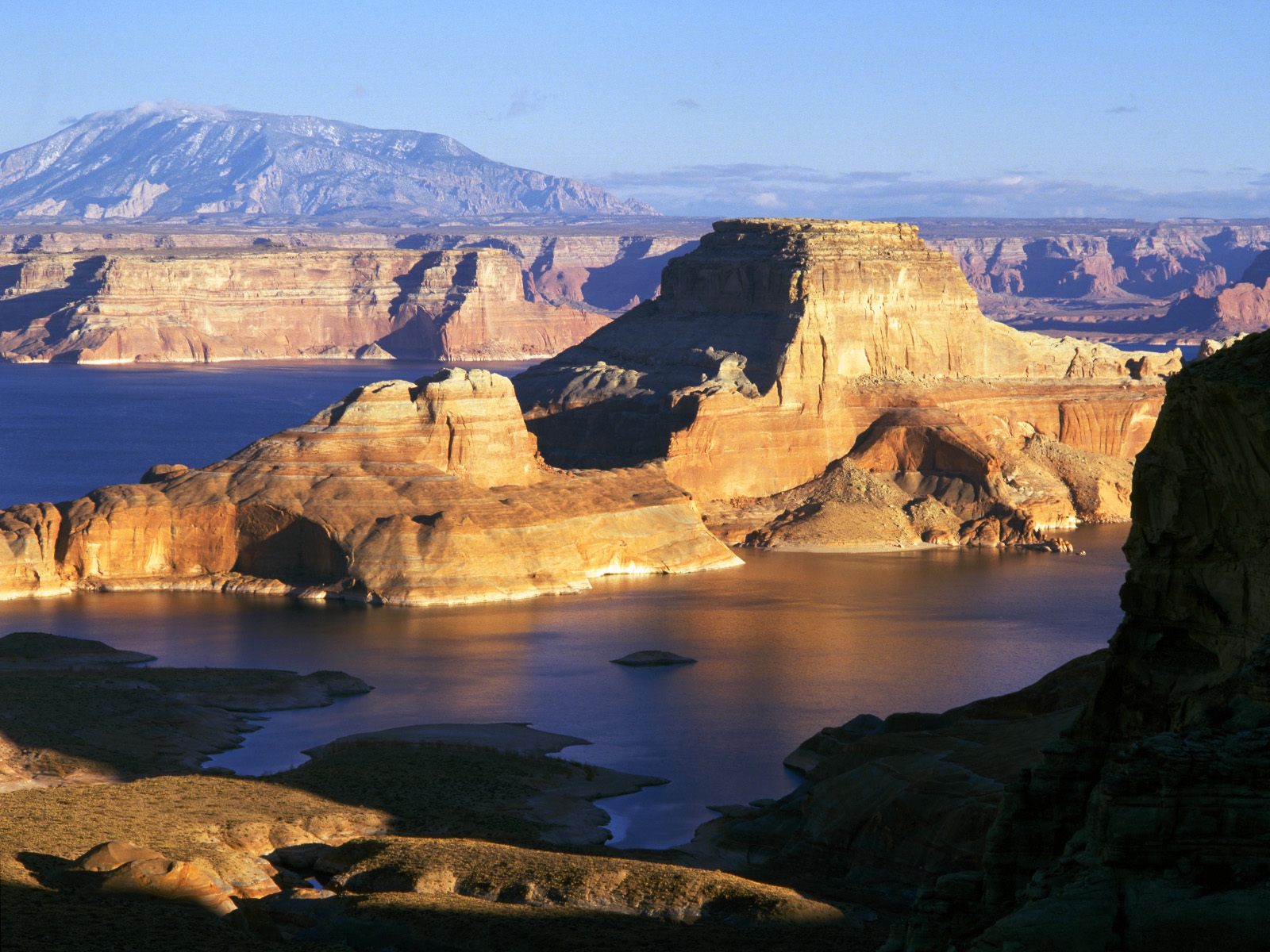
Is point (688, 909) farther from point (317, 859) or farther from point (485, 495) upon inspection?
point (485, 495)

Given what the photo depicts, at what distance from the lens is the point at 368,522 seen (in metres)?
66.8

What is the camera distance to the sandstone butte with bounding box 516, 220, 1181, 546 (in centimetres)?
8575

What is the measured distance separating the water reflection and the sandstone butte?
960 cm

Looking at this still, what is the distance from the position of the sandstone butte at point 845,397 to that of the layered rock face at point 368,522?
11645 millimetres

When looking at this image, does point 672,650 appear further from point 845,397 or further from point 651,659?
point 845,397

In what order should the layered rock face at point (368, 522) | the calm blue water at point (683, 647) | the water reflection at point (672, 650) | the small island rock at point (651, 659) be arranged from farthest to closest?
the layered rock face at point (368, 522), the small island rock at point (651, 659), the calm blue water at point (683, 647), the water reflection at point (672, 650)

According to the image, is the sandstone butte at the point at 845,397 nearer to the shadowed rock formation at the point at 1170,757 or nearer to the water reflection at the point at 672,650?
the water reflection at the point at 672,650

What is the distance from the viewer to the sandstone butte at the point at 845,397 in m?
85.8

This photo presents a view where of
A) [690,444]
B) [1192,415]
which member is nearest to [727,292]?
Result: [690,444]

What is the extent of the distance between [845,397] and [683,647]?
35.6 m

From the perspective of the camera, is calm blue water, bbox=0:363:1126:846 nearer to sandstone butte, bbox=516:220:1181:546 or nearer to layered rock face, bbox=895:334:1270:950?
sandstone butte, bbox=516:220:1181:546

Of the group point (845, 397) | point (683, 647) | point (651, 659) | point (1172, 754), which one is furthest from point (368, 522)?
point (1172, 754)

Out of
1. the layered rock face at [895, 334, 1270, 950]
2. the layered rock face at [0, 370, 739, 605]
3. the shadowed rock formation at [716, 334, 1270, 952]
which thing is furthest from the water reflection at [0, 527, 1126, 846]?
the layered rock face at [895, 334, 1270, 950]

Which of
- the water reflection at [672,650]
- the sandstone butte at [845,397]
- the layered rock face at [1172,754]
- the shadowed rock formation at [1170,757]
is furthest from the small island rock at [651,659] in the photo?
the layered rock face at [1172,754]
